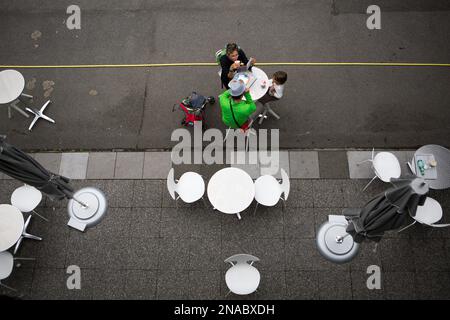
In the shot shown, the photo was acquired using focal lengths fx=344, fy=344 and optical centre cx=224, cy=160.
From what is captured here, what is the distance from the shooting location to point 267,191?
7.27 metres

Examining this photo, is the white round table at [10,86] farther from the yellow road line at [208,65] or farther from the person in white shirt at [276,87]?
the person in white shirt at [276,87]

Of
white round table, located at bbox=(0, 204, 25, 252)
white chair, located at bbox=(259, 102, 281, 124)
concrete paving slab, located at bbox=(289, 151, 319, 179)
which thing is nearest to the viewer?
white round table, located at bbox=(0, 204, 25, 252)

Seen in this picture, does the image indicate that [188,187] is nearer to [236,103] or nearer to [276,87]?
[236,103]

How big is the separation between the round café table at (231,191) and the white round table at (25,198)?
12.3 ft

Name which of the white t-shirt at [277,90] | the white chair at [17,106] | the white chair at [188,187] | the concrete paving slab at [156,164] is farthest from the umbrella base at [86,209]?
the white t-shirt at [277,90]

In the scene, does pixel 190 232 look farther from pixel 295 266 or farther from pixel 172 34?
pixel 172 34

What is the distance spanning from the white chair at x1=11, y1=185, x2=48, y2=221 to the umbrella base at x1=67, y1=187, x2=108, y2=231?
0.67 m

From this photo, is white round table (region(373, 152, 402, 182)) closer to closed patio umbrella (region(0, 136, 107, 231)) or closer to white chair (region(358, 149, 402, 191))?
white chair (region(358, 149, 402, 191))

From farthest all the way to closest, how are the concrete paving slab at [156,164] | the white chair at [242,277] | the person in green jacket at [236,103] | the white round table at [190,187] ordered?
the concrete paving slab at [156,164]
the white round table at [190,187]
the person in green jacket at [236,103]
the white chair at [242,277]

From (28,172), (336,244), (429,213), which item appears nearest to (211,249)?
(336,244)

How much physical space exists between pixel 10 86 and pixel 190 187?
514 centimetres

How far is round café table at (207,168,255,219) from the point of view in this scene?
A: 6957mm

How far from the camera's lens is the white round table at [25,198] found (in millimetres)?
7297

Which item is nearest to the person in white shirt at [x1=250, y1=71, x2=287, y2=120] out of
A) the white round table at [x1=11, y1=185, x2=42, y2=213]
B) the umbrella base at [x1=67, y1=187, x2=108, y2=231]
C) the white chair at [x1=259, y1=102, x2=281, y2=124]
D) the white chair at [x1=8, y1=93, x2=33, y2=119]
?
the white chair at [x1=259, y1=102, x2=281, y2=124]
